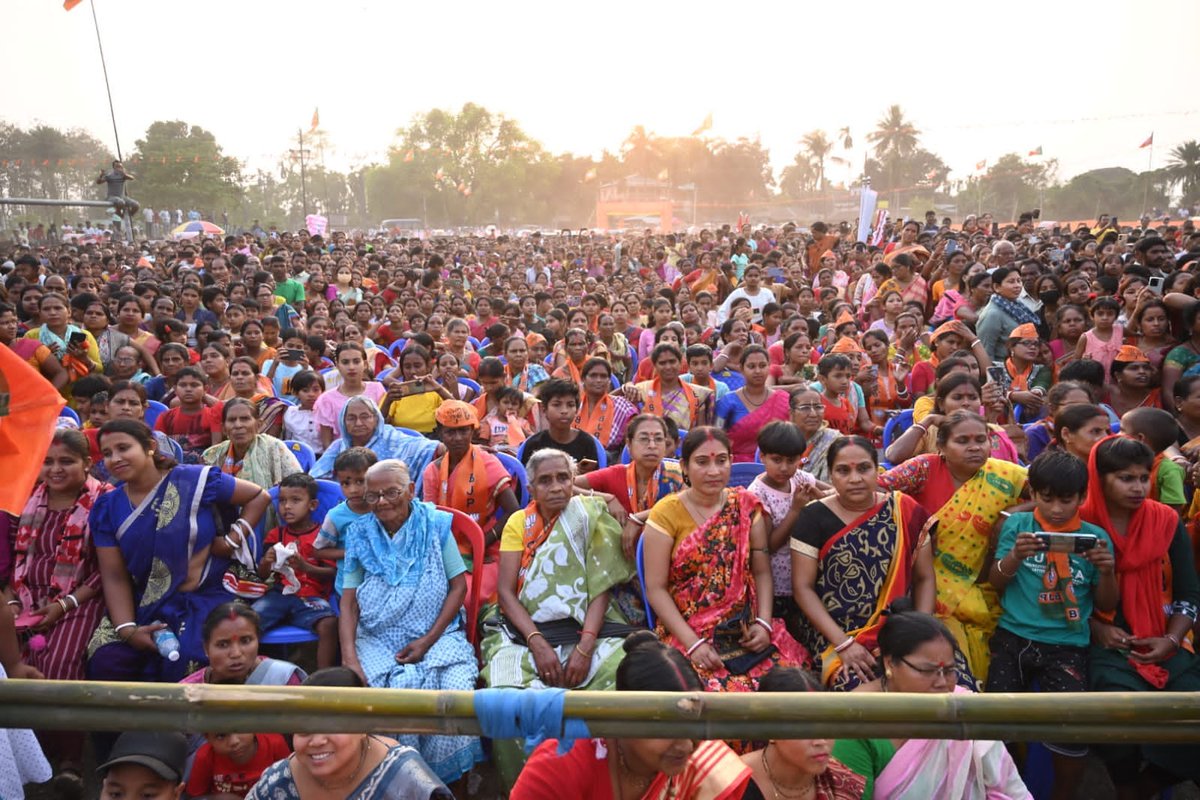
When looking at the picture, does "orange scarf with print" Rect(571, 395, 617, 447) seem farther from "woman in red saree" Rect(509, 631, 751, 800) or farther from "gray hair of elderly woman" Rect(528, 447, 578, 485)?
"woman in red saree" Rect(509, 631, 751, 800)

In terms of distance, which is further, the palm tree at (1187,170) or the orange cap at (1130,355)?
the palm tree at (1187,170)

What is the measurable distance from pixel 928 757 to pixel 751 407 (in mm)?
3159

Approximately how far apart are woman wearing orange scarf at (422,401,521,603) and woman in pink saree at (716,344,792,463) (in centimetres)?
171

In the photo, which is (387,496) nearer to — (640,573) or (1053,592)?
(640,573)

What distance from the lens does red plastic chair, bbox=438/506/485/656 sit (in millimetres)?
3693

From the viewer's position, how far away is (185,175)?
48031mm

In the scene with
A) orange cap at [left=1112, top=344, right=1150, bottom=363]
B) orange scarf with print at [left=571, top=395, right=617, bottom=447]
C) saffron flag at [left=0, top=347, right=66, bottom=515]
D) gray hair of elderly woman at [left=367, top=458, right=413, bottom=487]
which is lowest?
orange scarf with print at [left=571, top=395, right=617, bottom=447]

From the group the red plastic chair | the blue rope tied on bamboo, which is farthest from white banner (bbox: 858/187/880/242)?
the blue rope tied on bamboo

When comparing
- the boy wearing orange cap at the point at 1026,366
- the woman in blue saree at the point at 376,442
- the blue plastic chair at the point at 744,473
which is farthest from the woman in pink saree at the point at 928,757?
the boy wearing orange cap at the point at 1026,366

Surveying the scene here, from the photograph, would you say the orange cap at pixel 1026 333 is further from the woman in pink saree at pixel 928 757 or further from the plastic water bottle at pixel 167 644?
the plastic water bottle at pixel 167 644

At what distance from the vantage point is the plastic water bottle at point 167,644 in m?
3.37

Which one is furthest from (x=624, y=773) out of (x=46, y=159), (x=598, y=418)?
(x=46, y=159)

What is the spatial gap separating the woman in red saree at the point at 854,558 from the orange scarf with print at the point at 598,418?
7.60 ft

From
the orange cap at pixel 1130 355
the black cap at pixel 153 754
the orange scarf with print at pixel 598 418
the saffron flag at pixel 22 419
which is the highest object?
the saffron flag at pixel 22 419
